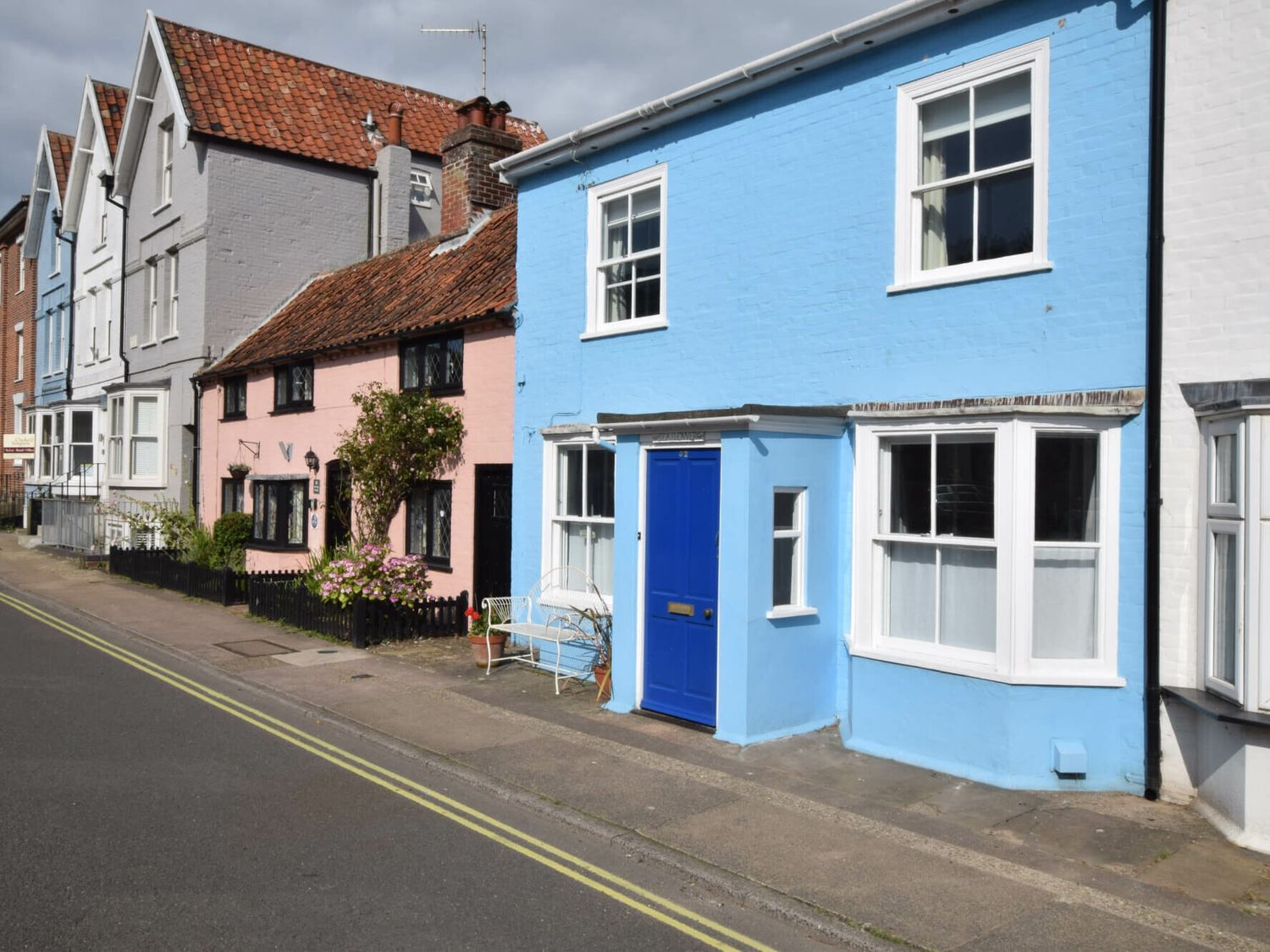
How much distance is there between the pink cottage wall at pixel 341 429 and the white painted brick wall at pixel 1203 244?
8654 millimetres

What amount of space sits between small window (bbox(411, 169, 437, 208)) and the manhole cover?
14640mm

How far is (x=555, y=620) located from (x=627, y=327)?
3569mm

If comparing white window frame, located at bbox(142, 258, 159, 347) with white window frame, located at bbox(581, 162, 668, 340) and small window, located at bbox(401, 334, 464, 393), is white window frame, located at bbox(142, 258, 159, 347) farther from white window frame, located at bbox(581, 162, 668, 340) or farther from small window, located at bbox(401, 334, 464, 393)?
white window frame, located at bbox(581, 162, 668, 340)

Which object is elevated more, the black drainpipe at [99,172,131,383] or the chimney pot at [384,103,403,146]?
the chimney pot at [384,103,403,146]

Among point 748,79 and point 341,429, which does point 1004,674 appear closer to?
point 748,79

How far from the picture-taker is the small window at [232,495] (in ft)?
71.8

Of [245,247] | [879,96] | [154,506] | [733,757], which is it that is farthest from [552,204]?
[154,506]

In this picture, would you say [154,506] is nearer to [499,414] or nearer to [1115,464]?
[499,414]

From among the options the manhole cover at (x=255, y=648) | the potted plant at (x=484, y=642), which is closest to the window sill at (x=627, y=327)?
the potted plant at (x=484, y=642)

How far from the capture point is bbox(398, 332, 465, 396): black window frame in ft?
50.3

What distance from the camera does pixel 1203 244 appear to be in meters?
7.32

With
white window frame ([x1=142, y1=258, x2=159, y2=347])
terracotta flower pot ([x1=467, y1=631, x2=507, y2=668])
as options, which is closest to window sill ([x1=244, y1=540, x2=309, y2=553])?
terracotta flower pot ([x1=467, y1=631, x2=507, y2=668])

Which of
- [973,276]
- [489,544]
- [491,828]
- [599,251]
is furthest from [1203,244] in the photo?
[489,544]

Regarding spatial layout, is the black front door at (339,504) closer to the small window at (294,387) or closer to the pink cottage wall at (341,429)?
the pink cottage wall at (341,429)
